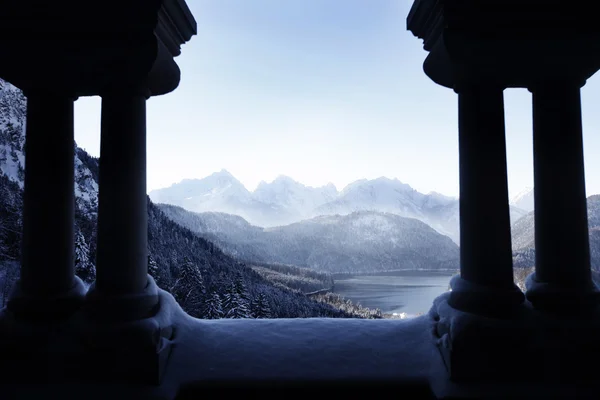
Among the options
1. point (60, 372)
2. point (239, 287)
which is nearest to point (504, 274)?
point (60, 372)

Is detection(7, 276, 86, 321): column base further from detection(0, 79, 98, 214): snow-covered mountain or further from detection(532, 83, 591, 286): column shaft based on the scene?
detection(0, 79, 98, 214): snow-covered mountain

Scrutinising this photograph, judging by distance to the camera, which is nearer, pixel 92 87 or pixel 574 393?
pixel 574 393

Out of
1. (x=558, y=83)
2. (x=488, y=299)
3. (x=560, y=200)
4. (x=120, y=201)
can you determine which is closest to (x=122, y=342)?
(x=120, y=201)

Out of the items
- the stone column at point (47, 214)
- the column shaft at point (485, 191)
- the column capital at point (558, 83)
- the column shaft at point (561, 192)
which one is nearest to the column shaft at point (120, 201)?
the stone column at point (47, 214)

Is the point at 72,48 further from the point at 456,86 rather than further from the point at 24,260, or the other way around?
the point at 456,86

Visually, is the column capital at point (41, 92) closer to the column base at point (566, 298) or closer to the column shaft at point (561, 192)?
the column shaft at point (561, 192)
